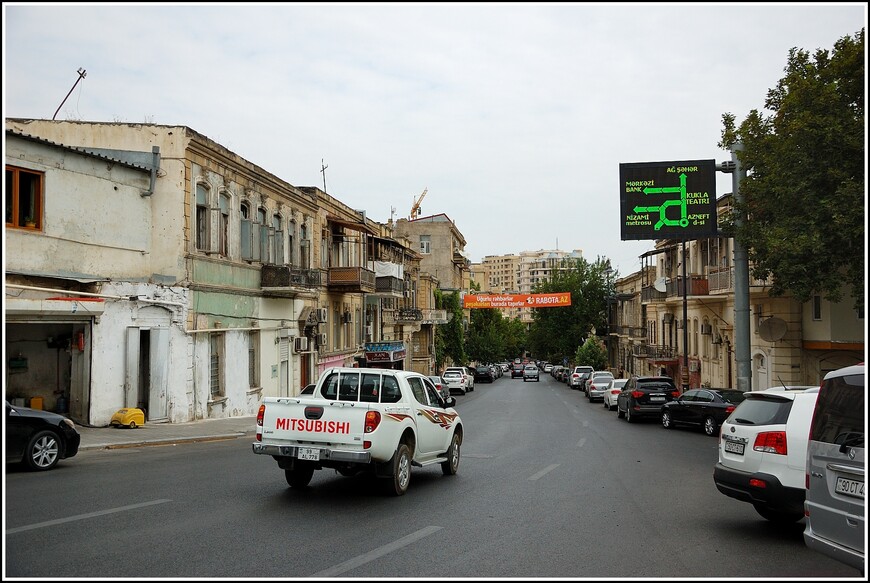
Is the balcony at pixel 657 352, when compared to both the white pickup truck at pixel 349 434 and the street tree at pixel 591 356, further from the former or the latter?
the white pickup truck at pixel 349 434

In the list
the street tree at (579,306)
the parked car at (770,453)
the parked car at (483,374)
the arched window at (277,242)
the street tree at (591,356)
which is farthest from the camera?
the street tree at (579,306)

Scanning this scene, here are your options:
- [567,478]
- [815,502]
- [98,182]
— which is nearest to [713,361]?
[567,478]

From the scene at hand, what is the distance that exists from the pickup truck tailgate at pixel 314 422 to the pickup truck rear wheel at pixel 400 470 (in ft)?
2.59

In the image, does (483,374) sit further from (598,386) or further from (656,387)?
(656,387)

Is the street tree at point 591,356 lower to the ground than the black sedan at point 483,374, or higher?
higher

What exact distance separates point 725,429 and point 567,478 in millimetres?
4145

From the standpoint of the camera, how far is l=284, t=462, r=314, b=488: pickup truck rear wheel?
36.3ft

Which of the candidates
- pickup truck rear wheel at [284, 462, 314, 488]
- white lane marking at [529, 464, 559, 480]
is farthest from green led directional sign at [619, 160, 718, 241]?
pickup truck rear wheel at [284, 462, 314, 488]

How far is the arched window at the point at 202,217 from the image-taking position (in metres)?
23.8

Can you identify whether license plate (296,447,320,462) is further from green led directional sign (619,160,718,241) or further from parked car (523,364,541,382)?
parked car (523,364,541,382)

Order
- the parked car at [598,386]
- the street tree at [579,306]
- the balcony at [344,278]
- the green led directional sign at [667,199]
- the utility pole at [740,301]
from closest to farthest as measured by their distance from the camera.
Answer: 1. the utility pole at [740,301]
2. the green led directional sign at [667,199]
3. the balcony at [344,278]
4. the parked car at [598,386]
5. the street tree at [579,306]

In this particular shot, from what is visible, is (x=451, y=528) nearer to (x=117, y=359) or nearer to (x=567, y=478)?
(x=567, y=478)

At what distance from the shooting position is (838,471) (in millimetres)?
6414

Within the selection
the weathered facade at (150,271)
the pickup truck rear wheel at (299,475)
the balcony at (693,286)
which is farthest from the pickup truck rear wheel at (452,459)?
the balcony at (693,286)
